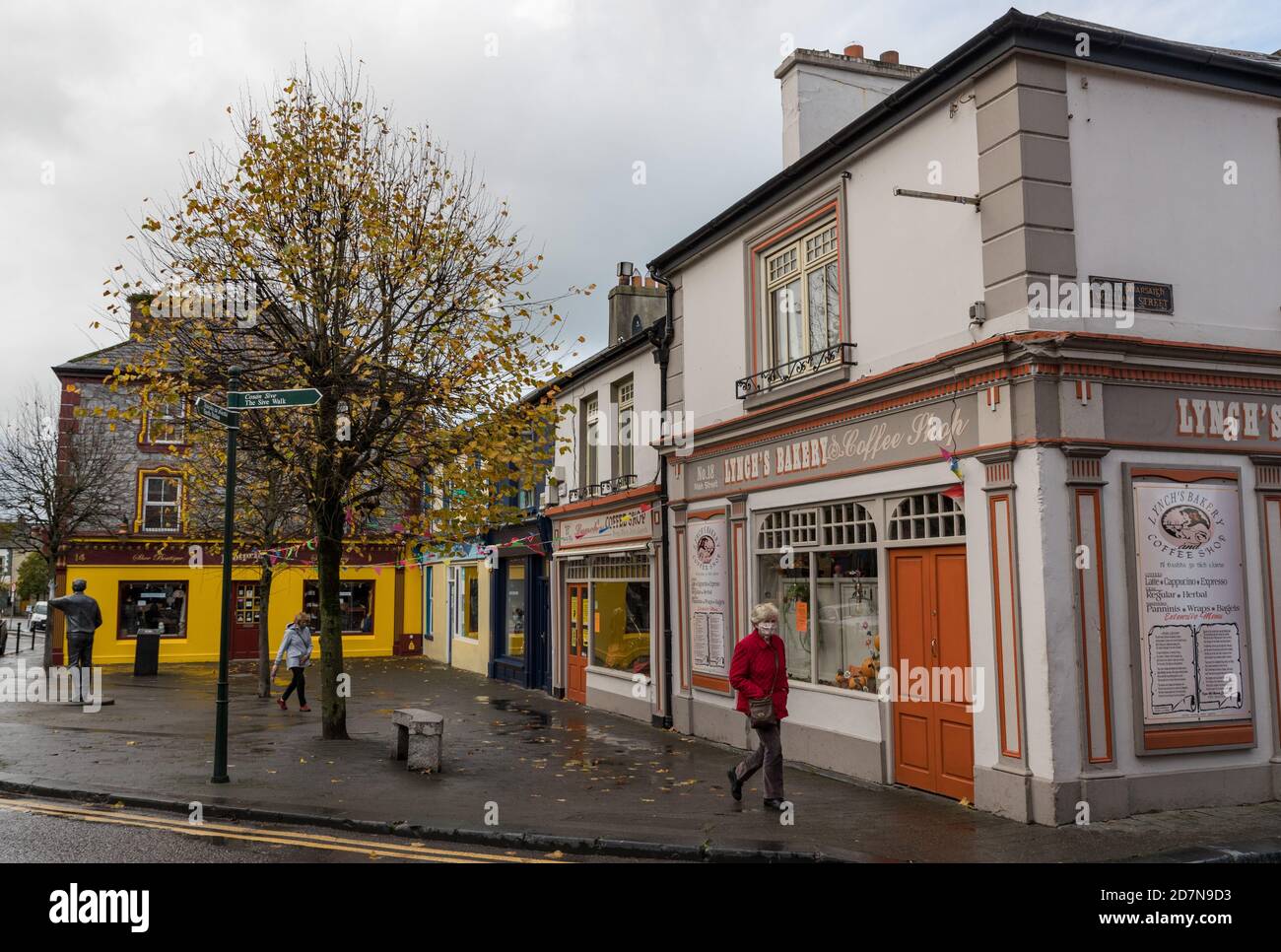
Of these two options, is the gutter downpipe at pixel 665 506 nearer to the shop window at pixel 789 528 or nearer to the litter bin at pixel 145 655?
the shop window at pixel 789 528

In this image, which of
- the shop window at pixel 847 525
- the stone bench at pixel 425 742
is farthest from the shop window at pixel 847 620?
the stone bench at pixel 425 742

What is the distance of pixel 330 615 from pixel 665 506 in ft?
17.5

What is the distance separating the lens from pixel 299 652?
690 inches

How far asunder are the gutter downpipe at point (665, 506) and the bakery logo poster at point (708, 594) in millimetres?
907

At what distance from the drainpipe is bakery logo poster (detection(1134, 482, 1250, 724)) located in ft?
25.8

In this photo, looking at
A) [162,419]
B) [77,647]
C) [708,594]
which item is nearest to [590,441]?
[708,594]

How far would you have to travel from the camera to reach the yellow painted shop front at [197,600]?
1186 inches

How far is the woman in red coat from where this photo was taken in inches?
361

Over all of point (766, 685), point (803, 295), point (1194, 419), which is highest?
point (803, 295)

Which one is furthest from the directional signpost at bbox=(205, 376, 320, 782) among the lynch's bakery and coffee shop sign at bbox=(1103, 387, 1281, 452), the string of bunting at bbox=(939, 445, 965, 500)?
the lynch's bakery and coffee shop sign at bbox=(1103, 387, 1281, 452)

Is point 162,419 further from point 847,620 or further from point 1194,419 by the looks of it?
point 1194,419

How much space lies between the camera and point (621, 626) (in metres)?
17.8

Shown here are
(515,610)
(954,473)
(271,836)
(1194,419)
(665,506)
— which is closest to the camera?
(271,836)
